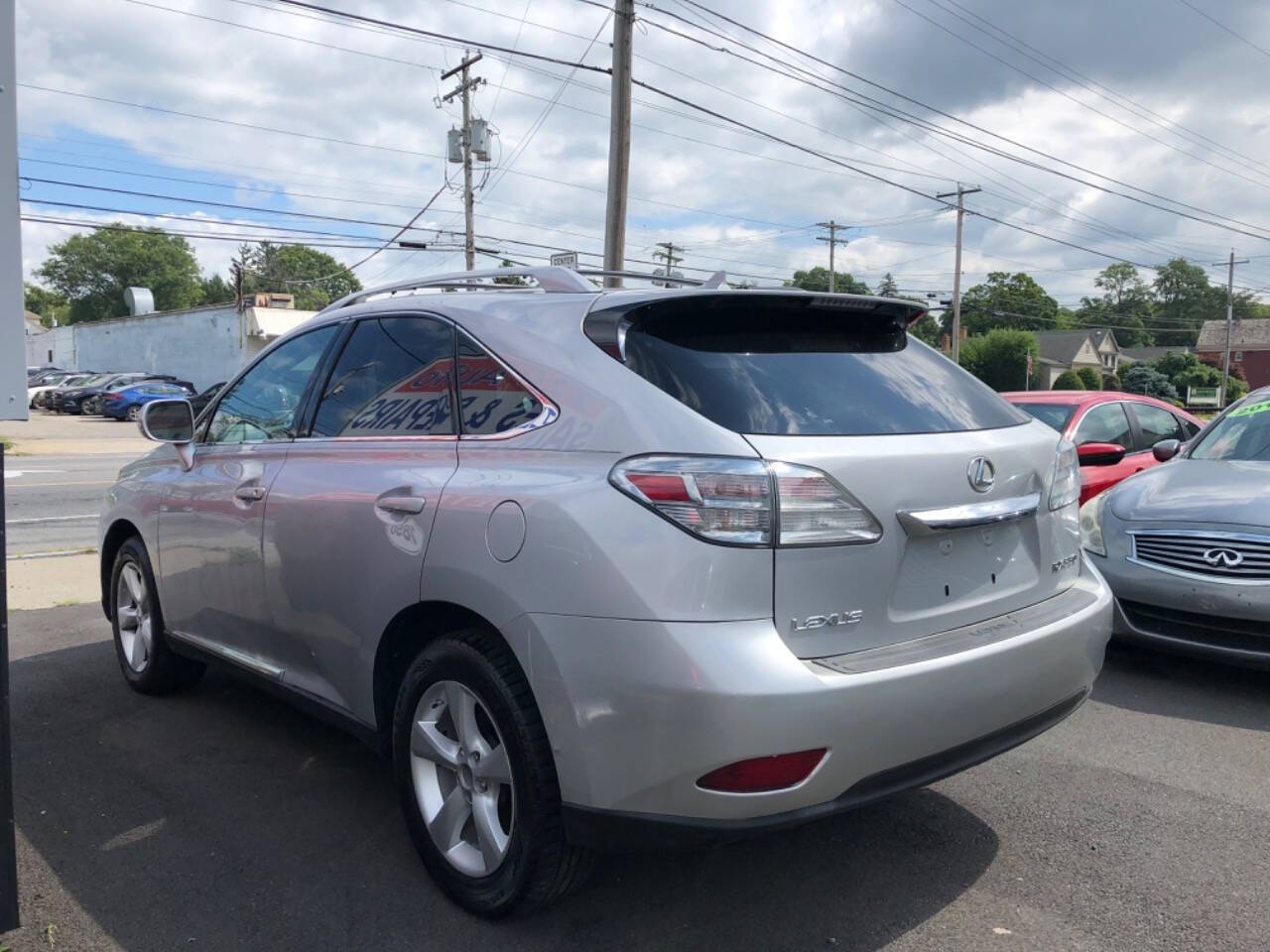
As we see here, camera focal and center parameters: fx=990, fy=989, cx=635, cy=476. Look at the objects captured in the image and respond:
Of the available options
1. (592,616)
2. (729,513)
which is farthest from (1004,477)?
(592,616)

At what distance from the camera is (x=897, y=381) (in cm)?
298

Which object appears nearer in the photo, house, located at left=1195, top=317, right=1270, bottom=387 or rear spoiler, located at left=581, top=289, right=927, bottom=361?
rear spoiler, located at left=581, top=289, right=927, bottom=361

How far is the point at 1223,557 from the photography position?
188 inches

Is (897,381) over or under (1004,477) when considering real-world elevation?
over

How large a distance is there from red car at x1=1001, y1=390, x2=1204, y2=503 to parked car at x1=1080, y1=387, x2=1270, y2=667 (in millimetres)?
1896

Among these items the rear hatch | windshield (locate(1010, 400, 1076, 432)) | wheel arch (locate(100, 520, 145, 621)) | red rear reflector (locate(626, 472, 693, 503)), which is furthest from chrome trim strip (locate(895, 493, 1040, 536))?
windshield (locate(1010, 400, 1076, 432))

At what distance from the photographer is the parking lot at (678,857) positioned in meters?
2.75

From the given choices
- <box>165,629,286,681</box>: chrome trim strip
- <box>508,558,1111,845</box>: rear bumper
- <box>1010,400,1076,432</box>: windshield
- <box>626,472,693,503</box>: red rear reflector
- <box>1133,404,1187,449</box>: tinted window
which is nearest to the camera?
<box>508,558,1111,845</box>: rear bumper

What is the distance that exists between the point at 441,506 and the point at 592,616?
2.23 ft

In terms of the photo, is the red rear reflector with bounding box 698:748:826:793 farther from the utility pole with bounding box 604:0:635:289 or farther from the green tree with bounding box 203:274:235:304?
the green tree with bounding box 203:274:235:304

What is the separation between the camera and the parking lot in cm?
275

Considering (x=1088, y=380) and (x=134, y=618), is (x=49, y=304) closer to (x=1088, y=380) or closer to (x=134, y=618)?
(x=1088, y=380)

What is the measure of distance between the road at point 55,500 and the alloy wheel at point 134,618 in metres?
2.18

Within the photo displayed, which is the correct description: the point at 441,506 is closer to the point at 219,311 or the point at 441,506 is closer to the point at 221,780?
the point at 221,780
